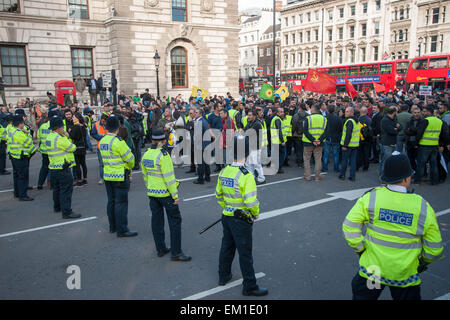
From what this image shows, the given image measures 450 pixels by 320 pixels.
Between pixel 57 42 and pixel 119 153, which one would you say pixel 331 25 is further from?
pixel 119 153

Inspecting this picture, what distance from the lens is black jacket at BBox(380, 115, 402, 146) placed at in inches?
Result: 356

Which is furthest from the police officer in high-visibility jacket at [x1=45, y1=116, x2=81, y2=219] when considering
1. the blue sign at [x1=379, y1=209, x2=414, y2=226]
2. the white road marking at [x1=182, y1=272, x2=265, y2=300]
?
the blue sign at [x1=379, y1=209, x2=414, y2=226]

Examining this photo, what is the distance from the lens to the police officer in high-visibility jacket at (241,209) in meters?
4.23

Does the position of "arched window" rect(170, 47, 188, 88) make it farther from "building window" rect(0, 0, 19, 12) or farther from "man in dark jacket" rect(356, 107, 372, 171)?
"man in dark jacket" rect(356, 107, 372, 171)

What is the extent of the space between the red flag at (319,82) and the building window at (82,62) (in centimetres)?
1564

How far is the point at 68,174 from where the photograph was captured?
286 inches

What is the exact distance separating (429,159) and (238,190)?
23.1 ft

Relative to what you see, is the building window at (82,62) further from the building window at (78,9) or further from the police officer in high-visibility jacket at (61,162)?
the police officer in high-visibility jacket at (61,162)

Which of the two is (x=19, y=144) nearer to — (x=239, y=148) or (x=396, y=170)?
(x=239, y=148)

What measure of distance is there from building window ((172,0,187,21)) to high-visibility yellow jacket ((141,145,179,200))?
2263 centimetres

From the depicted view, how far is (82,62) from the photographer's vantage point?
2420cm

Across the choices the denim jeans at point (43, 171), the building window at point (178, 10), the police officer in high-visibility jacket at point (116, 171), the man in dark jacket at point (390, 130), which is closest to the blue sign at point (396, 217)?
the police officer in high-visibility jacket at point (116, 171)

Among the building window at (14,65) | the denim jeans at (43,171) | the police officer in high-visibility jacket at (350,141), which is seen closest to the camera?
the denim jeans at (43,171)

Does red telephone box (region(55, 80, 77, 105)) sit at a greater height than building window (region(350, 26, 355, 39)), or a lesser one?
lesser
